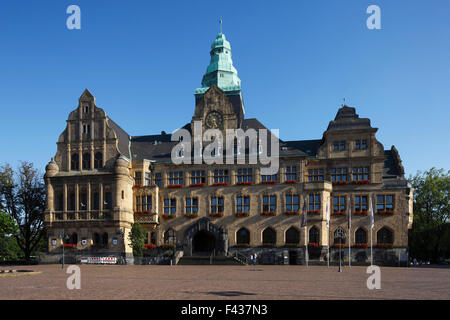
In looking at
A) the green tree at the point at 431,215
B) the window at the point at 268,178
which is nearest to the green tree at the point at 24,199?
the window at the point at 268,178

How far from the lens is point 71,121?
59.4 m

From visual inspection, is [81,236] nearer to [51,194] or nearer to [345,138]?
[51,194]

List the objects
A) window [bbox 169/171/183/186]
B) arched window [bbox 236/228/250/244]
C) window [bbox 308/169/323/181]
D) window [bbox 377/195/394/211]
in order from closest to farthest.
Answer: window [bbox 377/195/394/211] → arched window [bbox 236/228/250/244] → window [bbox 308/169/323/181] → window [bbox 169/171/183/186]

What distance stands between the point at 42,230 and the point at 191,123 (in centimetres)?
2670

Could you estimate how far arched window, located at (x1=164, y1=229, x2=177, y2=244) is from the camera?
56.8 m

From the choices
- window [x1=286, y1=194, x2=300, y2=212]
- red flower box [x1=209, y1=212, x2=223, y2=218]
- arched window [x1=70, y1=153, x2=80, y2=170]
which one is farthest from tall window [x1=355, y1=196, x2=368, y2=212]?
arched window [x1=70, y1=153, x2=80, y2=170]

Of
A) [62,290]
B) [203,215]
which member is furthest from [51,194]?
[62,290]

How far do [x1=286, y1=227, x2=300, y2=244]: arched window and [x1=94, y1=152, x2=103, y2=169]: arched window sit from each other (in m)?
24.4

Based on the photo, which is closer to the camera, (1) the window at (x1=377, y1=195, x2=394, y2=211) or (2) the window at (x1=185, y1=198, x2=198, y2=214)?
(1) the window at (x1=377, y1=195, x2=394, y2=211)

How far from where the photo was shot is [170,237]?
2240 inches

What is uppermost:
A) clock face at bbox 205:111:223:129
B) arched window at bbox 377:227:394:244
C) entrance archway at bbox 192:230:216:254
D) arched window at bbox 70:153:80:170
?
clock face at bbox 205:111:223:129

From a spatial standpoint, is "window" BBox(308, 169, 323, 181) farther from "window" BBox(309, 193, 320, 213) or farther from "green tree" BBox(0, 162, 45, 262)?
"green tree" BBox(0, 162, 45, 262)

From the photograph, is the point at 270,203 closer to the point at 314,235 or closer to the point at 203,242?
the point at 314,235

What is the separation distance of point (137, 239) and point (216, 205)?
10.4m
